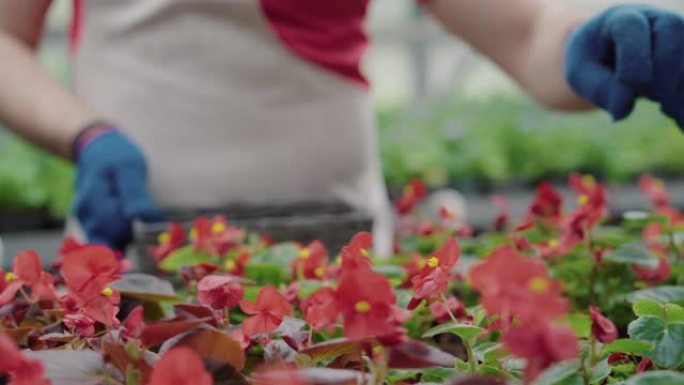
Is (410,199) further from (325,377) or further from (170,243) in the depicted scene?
(325,377)

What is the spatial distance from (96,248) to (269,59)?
116 centimetres

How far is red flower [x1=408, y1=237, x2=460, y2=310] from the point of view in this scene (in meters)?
0.57

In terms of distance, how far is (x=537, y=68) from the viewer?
1482mm

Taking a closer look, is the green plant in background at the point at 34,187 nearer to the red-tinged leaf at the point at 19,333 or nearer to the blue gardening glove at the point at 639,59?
the blue gardening glove at the point at 639,59

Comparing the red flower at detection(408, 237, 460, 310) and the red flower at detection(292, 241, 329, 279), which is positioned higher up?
the red flower at detection(408, 237, 460, 310)

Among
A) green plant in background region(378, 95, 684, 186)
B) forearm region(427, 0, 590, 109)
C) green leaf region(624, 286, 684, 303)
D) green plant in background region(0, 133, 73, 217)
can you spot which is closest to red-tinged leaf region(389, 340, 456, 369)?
green leaf region(624, 286, 684, 303)

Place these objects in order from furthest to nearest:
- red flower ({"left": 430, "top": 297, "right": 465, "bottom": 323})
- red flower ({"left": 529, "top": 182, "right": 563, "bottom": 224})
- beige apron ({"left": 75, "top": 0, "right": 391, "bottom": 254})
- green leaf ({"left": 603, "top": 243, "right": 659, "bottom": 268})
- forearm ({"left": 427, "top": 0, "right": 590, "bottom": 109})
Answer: beige apron ({"left": 75, "top": 0, "right": 391, "bottom": 254}) < forearm ({"left": 427, "top": 0, "right": 590, "bottom": 109}) < red flower ({"left": 529, "top": 182, "right": 563, "bottom": 224}) < green leaf ({"left": 603, "top": 243, "right": 659, "bottom": 268}) < red flower ({"left": 430, "top": 297, "right": 465, "bottom": 323})

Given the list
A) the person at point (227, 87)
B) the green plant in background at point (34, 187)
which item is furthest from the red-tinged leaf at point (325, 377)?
the green plant in background at point (34, 187)

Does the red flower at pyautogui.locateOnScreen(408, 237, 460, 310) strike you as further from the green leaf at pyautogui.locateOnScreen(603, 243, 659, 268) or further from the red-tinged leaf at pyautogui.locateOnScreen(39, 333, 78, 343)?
the green leaf at pyautogui.locateOnScreen(603, 243, 659, 268)

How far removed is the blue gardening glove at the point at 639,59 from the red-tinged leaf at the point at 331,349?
66 cm

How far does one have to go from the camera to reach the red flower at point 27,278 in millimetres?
675

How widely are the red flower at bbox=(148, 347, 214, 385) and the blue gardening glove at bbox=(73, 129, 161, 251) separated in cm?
107

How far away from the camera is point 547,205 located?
1157 millimetres

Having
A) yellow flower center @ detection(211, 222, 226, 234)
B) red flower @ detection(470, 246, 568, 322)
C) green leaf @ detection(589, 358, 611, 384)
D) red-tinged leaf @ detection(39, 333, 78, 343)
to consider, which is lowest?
yellow flower center @ detection(211, 222, 226, 234)
